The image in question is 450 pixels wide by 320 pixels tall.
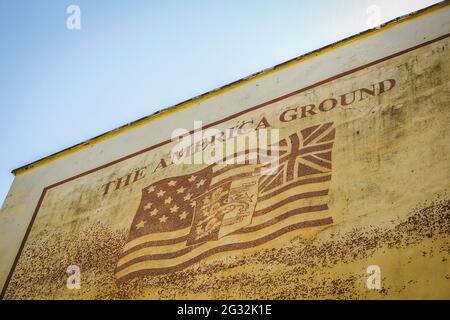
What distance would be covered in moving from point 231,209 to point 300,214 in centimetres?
88

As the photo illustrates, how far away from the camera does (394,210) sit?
4473 millimetres

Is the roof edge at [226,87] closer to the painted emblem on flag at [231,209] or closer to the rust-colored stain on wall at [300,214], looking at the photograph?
the rust-colored stain on wall at [300,214]

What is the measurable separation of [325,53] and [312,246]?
2.82m

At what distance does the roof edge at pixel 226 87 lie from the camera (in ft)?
19.5

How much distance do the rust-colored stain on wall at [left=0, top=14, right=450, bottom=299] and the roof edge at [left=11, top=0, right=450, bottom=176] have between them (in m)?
0.58

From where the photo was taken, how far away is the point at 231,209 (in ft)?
18.0

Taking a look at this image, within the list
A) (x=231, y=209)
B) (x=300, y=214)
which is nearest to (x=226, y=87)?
(x=231, y=209)

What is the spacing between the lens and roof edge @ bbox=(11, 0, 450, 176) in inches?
234

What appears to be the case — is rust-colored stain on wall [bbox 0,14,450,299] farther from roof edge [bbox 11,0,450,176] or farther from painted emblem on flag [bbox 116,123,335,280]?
roof edge [bbox 11,0,450,176]

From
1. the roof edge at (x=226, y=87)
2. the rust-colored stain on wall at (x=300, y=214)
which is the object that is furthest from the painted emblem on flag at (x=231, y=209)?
the roof edge at (x=226, y=87)

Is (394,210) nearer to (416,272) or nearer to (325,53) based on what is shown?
(416,272)

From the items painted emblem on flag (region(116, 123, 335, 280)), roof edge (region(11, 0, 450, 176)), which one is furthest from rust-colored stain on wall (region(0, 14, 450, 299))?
roof edge (region(11, 0, 450, 176))
